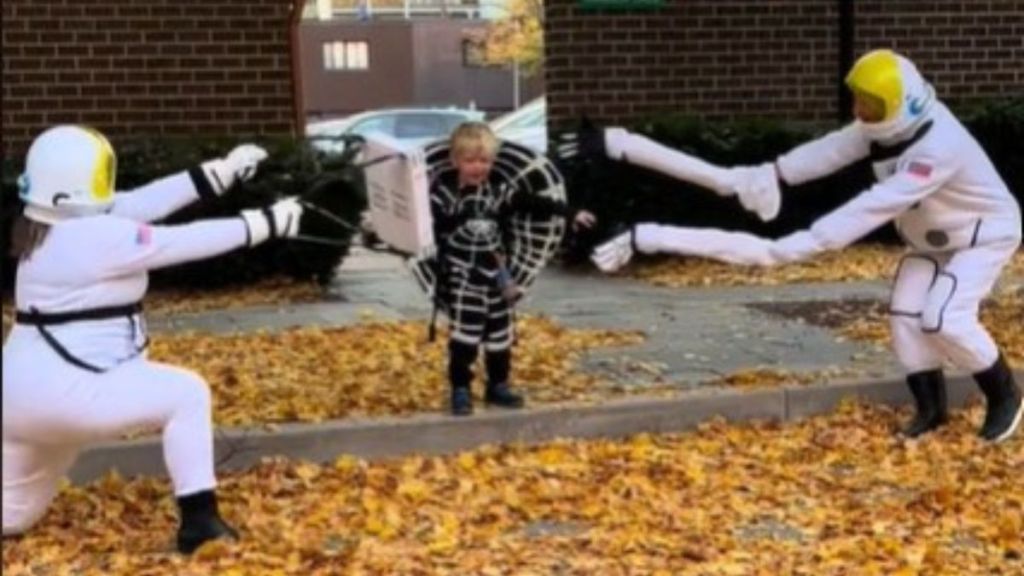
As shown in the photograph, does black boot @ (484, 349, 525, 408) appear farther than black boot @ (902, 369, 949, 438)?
Yes

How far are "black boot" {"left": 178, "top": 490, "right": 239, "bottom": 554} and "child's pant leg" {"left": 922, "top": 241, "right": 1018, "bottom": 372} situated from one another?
3.10 meters

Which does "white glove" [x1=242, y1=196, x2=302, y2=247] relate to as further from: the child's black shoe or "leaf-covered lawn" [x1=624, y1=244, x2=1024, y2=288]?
"leaf-covered lawn" [x1=624, y1=244, x2=1024, y2=288]

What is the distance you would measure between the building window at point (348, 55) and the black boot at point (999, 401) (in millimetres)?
50413

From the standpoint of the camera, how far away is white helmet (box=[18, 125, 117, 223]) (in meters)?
5.24

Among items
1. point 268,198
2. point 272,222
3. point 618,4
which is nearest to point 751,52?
point 618,4

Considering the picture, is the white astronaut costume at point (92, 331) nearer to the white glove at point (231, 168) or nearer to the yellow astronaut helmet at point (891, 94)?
the white glove at point (231, 168)

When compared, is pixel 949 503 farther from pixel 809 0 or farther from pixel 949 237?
pixel 809 0

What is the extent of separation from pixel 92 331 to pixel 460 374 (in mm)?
2114

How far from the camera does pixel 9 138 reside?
40.2 feet

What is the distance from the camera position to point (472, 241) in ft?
22.7

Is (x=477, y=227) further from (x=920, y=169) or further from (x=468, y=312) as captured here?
(x=920, y=169)

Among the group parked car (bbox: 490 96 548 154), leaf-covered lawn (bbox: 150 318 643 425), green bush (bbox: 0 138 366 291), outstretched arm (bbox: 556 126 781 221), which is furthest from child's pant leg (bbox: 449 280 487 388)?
parked car (bbox: 490 96 548 154)

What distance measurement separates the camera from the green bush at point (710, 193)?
12.5 metres

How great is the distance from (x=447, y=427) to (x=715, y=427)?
1.23 metres
